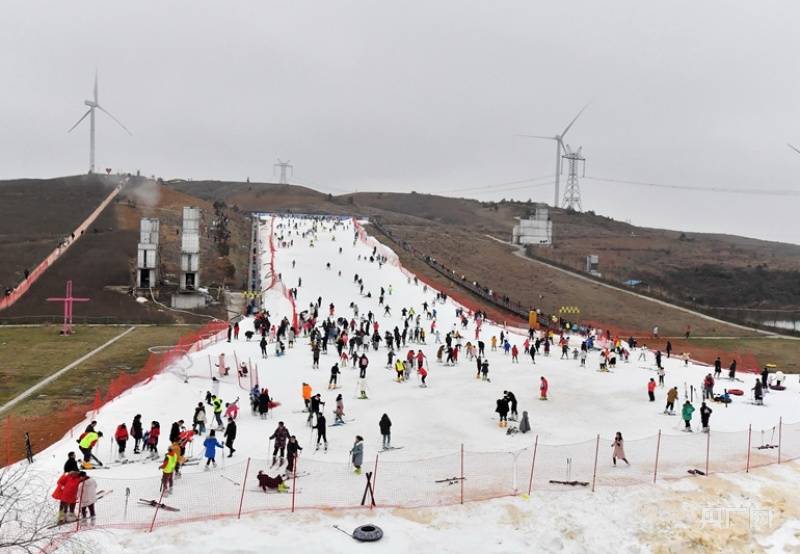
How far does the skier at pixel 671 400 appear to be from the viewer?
24641 millimetres

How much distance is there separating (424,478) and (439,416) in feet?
21.6

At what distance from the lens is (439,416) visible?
24094mm

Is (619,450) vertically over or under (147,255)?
under

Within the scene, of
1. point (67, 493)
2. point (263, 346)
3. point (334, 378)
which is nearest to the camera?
point (67, 493)

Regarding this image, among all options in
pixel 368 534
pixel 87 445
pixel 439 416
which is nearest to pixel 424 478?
pixel 368 534

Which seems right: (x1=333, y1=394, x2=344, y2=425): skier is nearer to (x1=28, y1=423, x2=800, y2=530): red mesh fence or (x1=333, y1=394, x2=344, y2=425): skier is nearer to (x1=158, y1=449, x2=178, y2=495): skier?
(x1=28, y1=423, x2=800, y2=530): red mesh fence

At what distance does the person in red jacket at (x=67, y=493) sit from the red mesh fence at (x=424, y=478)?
26.7 inches

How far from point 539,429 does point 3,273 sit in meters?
51.3

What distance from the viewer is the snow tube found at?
14.3 m

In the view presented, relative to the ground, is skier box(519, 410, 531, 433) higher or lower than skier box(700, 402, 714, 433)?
lower

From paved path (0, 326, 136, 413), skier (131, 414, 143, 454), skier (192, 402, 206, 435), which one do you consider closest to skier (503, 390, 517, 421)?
skier (192, 402, 206, 435)

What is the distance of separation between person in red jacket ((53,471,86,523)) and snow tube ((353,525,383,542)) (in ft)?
19.1

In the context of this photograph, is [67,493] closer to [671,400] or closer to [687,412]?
[687,412]

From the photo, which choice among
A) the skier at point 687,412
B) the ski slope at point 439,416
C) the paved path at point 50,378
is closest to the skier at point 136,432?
the ski slope at point 439,416
